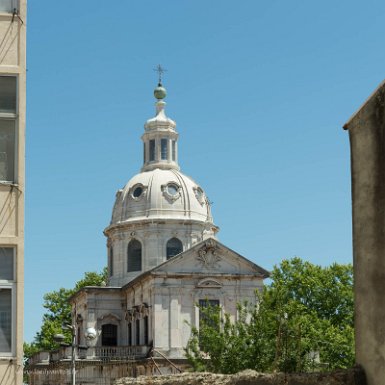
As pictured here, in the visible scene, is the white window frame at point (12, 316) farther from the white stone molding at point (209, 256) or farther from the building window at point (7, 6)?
the white stone molding at point (209, 256)

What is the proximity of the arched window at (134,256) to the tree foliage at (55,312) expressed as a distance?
17.8 metres

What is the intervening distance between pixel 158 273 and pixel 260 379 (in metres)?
48.9

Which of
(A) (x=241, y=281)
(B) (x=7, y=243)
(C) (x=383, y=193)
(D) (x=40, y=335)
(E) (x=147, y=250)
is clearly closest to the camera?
(C) (x=383, y=193)

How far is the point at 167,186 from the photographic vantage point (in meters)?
72.9

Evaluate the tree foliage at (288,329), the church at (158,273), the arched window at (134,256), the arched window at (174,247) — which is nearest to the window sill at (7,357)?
the tree foliage at (288,329)

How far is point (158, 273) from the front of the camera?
63750 millimetres

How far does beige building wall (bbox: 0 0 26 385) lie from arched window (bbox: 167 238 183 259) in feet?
173

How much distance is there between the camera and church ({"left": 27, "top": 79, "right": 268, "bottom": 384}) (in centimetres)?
6338

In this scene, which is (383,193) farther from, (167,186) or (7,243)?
(167,186)

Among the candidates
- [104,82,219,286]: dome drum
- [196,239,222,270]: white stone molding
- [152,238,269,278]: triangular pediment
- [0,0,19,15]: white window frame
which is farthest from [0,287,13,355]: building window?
[104,82,219,286]: dome drum

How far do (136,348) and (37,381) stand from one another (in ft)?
20.2

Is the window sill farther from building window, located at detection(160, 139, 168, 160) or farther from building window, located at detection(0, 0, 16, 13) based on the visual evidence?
building window, located at detection(160, 139, 168, 160)

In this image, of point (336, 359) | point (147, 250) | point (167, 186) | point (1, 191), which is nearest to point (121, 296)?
point (147, 250)

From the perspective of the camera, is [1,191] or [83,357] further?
[83,357]
